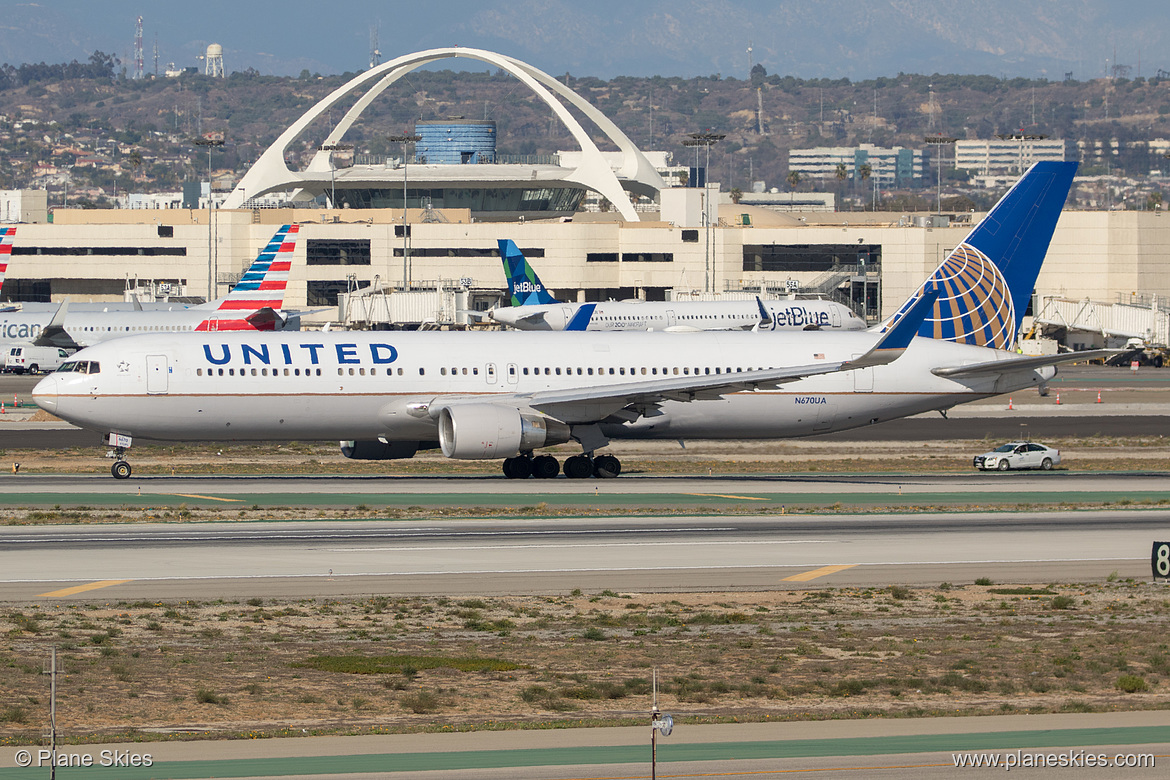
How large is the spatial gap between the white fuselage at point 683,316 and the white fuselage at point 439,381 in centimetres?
5366

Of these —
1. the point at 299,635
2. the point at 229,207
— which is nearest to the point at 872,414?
the point at 299,635

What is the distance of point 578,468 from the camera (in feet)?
157

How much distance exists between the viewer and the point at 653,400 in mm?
45969

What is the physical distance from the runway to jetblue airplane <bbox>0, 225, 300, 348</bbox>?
41.6m

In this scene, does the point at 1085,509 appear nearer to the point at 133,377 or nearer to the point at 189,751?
the point at 133,377

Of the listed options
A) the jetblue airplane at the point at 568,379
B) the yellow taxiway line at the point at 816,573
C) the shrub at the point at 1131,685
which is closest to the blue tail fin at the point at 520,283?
the jetblue airplane at the point at 568,379

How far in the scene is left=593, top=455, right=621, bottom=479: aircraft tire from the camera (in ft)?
159

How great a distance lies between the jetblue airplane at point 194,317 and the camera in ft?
258

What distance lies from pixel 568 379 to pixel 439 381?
4.19m

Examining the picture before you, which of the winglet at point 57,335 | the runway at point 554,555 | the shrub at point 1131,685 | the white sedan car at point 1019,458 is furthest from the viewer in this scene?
the winglet at point 57,335

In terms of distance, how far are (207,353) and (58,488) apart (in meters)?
5.84

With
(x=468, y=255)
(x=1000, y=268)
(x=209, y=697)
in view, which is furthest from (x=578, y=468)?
(x=468, y=255)

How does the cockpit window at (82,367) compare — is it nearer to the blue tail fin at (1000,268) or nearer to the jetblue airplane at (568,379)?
the jetblue airplane at (568,379)

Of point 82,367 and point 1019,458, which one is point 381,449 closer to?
point 82,367
